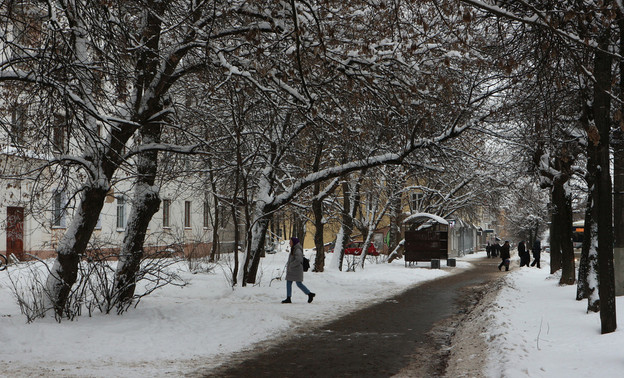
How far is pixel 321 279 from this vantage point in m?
20.9

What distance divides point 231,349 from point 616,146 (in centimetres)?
1015

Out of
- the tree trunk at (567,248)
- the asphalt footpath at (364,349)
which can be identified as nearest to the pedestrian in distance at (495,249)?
the tree trunk at (567,248)

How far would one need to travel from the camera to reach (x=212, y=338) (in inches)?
394

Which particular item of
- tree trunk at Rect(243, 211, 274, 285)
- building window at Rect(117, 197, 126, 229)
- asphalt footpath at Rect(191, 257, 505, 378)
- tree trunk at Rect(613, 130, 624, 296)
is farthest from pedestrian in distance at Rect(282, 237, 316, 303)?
building window at Rect(117, 197, 126, 229)

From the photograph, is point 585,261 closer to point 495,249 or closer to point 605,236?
point 605,236

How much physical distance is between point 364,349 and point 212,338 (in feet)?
8.20

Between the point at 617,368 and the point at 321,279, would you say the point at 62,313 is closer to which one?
the point at 617,368

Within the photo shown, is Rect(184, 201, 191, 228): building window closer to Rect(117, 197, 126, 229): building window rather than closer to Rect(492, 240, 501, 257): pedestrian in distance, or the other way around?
Rect(117, 197, 126, 229): building window

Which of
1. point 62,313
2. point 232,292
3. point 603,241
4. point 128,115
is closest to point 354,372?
point 603,241

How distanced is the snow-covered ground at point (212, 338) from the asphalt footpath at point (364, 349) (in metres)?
0.49

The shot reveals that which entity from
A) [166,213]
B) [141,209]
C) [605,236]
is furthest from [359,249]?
[605,236]

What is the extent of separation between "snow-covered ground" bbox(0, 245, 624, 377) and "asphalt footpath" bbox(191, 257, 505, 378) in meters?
0.49

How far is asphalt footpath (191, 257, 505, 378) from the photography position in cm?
784

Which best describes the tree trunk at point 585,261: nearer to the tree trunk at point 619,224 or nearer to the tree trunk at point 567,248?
the tree trunk at point 619,224
